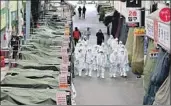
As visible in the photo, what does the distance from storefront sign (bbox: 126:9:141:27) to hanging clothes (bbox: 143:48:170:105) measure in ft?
19.2

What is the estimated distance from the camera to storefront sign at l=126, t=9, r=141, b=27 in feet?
52.4

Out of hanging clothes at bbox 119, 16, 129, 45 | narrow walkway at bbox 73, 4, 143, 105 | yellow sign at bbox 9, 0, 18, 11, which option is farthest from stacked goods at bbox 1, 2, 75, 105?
hanging clothes at bbox 119, 16, 129, 45

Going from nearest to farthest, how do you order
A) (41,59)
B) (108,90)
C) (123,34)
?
(41,59)
(108,90)
(123,34)

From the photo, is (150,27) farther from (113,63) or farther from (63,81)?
(113,63)

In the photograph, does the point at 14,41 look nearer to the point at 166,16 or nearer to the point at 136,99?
the point at 136,99

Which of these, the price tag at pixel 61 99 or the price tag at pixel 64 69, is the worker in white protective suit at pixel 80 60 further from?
the price tag at pixel 61 99

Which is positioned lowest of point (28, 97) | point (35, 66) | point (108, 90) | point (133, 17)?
point (108, 90)

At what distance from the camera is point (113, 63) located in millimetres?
14945

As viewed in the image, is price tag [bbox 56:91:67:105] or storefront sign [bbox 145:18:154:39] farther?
storefront sign [bbox 145:18:154:39]

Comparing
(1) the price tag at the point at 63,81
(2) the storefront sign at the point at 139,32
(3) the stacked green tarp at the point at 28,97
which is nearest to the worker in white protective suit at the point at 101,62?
(2) the storefront sign at the point at 139,32

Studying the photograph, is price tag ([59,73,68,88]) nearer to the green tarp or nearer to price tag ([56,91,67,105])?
price tag ([56,91,67,105])

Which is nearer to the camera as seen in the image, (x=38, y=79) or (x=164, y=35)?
(x=38, y=79)

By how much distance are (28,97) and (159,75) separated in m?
3.96

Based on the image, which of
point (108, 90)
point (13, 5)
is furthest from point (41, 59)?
point (13, 5)
